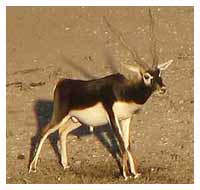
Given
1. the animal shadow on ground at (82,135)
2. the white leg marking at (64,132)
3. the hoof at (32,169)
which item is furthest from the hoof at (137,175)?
the hoof at (32,169)

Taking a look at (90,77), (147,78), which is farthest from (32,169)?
(90,77)

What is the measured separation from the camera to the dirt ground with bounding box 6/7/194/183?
354 inches

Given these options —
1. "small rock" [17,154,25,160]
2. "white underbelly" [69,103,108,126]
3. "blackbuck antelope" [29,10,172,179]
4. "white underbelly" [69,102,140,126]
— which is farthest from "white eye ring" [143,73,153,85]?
"small rock" [17,154,25,160]

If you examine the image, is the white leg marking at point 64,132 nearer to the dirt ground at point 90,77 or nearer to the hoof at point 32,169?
the dirt ground at point 90,77

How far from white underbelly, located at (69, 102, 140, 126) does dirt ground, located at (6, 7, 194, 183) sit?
0.57 metres

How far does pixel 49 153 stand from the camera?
9547 mm

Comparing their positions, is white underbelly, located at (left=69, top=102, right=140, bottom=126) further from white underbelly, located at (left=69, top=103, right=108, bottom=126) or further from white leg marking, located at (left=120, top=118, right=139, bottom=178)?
white leg marking, located at (left=120, top=118, right=139, bottom=178)

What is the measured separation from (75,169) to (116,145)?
83 cm

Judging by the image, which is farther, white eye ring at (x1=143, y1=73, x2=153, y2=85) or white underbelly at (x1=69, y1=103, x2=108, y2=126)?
white underbelly at (x1=69, y1=103, x2=108, y2=126)

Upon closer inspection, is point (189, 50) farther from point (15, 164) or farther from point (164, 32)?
point (15, 164)

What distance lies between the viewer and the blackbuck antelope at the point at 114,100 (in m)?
8.41

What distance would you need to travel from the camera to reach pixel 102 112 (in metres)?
8.48

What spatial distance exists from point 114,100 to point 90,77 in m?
4.48
